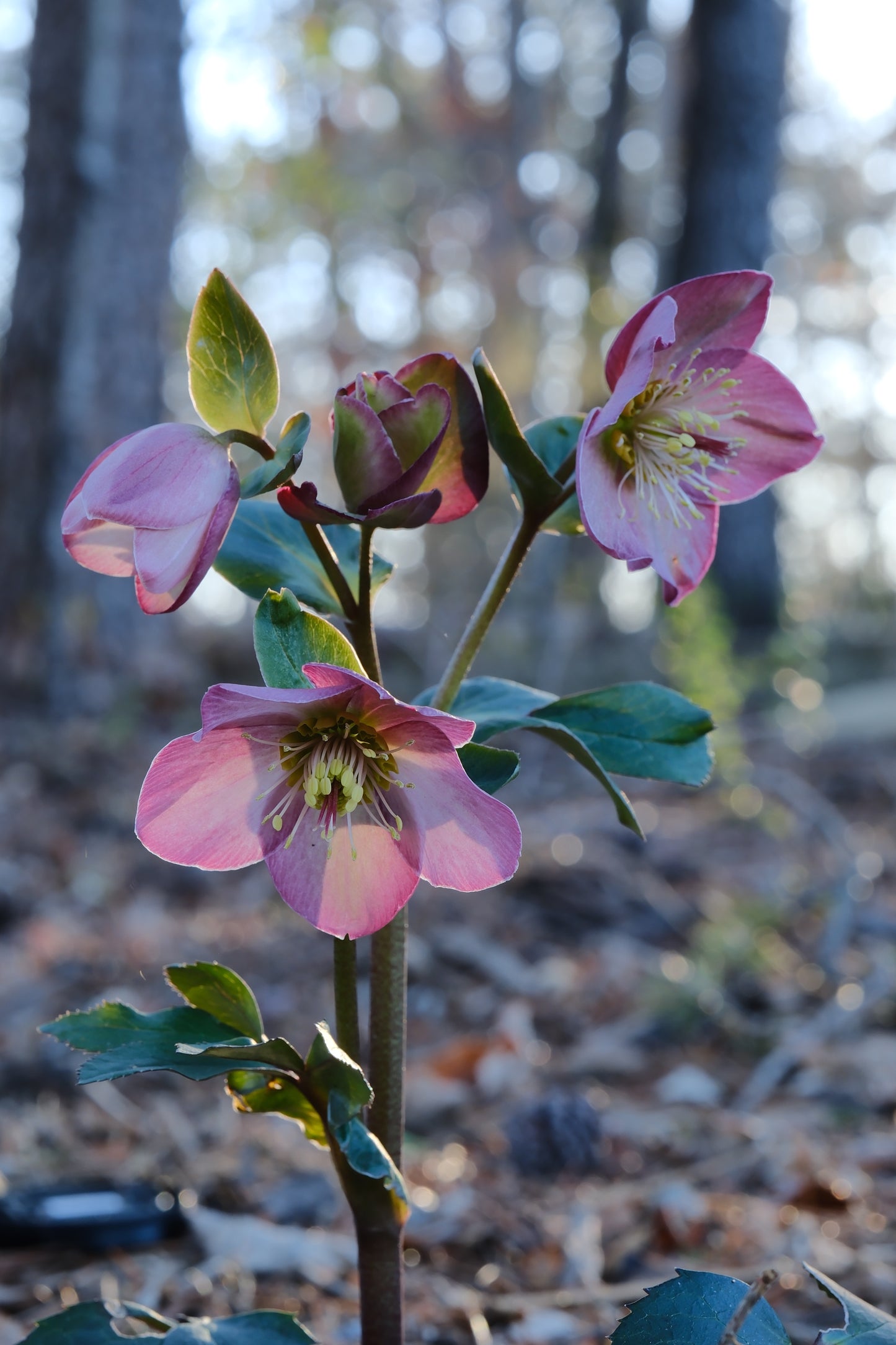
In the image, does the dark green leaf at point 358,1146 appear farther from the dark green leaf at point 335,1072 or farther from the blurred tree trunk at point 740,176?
the blurred tree trunk at point 740,176

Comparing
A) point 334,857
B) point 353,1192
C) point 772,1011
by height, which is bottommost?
point 772,1011

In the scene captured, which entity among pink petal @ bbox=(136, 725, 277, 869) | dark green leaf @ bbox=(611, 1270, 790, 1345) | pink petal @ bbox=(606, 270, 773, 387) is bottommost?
dark green leaf @ bbox=(611, 1270, 790, 1345)

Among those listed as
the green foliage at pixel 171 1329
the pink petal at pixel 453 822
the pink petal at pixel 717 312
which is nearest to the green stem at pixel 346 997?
the pink petal at pixel 453 822

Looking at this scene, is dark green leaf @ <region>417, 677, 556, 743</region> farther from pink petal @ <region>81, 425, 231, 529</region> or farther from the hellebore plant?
pink petal @ <region>81, 425, 231, 529</region>

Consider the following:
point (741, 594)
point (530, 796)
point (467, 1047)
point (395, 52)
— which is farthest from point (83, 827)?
point (395, 52)

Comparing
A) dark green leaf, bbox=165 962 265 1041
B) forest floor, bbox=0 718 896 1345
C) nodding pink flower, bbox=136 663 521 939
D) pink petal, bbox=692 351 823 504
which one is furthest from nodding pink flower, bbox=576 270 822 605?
forest floor, bbox=0 718 896 1345

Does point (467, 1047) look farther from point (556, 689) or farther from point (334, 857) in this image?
point (556, 689)
